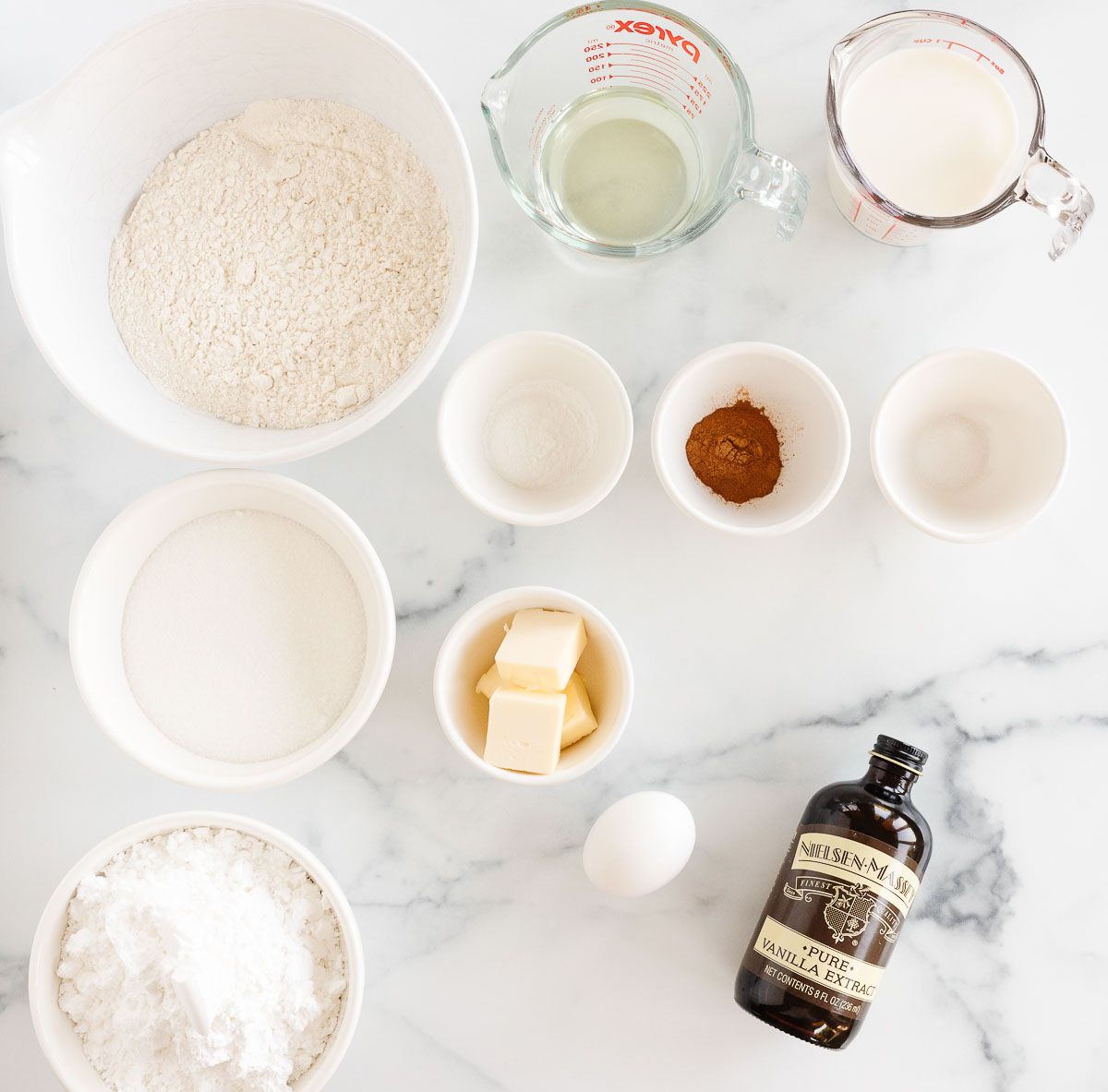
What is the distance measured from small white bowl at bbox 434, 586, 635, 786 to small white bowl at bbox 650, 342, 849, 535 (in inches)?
7.4

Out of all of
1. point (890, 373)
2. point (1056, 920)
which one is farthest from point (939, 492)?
point (1056, 920)

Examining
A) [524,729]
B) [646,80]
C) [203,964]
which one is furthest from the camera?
[646,80]

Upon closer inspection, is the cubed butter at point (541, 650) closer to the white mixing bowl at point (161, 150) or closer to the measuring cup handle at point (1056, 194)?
the white mixing bowl at point (161, 150)

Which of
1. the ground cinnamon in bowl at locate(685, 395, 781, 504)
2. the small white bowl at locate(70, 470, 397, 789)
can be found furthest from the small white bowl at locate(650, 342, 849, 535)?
the small white bowl at locate(70, 470, 397, 789)

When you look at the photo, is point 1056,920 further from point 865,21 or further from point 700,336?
point 865,21

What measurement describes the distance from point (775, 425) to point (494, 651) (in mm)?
458

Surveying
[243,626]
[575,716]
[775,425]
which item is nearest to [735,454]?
[775,425]

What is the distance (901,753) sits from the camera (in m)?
1.10

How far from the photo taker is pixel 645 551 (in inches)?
48.7

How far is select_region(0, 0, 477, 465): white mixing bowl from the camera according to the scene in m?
1.00

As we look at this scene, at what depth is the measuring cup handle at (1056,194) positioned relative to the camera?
3.42ft

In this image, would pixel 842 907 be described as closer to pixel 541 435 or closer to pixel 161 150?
pixel 541 435

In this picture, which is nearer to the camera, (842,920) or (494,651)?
(842,920)

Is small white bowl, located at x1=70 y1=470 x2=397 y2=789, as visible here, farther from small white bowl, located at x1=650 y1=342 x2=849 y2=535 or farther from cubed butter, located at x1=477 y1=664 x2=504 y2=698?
small white bowl, located at x1=650 y1=342 x2=849 y2=535
